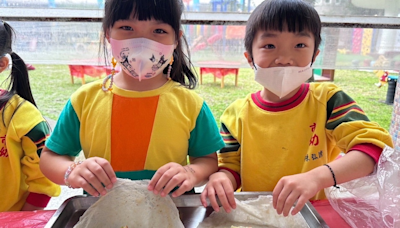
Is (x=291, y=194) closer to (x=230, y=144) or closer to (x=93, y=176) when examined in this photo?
(x=230, y=144)

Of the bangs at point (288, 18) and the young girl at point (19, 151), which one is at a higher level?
the bangs at point (288, 18)

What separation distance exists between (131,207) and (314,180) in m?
0.48

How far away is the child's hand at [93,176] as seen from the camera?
737mm

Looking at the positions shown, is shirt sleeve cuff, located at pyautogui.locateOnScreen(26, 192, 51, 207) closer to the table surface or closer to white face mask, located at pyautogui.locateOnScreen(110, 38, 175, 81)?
the table surface

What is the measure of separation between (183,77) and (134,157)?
0.32 meters

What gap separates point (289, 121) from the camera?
1.02m

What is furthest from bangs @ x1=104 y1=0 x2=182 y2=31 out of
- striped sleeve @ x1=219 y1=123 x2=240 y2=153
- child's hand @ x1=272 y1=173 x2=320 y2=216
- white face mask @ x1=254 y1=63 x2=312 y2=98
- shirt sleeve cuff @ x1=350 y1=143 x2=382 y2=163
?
shirt sleeve cuff @ x1=350 y1=143 x2=382 y2=163

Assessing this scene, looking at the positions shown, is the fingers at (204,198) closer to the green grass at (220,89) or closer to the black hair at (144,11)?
the black hair at (144,11)

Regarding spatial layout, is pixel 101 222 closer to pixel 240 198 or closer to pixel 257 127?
pixel 240 198

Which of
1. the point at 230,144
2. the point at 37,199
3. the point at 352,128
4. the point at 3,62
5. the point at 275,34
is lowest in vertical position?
the point at 37,199

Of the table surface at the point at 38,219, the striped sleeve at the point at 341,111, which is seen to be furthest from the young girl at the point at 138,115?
the striped sleeve at the point at 341,111

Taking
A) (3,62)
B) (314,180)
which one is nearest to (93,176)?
(314,180)

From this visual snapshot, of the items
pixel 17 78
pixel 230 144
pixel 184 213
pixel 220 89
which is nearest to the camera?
pixel 184 213

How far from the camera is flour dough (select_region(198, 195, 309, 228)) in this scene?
2.63 feet
